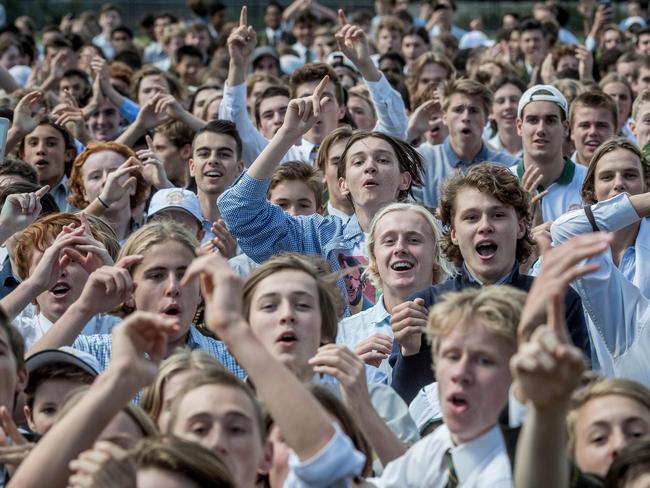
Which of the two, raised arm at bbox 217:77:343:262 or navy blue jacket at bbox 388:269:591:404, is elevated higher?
raised arm at bbox 217:77:343:262

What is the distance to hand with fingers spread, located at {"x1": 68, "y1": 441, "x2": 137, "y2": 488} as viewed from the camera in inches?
139

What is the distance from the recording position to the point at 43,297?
6594 mm

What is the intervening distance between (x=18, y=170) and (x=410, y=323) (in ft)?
10.8

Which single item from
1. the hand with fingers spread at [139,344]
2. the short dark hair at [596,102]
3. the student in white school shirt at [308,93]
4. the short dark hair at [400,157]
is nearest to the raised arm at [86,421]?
the hand with fingers spread at [139,344]

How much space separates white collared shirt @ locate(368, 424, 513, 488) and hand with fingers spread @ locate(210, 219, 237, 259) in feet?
11.1

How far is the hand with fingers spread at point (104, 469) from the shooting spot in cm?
354

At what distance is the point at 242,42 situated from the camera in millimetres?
9688

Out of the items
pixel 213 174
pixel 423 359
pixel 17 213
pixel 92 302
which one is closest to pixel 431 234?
pixel 423 359

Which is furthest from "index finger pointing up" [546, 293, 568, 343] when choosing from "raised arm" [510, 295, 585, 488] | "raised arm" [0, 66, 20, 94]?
"raised arm" [0, 66, 20, 94]

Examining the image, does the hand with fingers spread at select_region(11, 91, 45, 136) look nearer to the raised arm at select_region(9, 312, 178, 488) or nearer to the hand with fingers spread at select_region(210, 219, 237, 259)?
the hand with fingers spread at select_region(210, 219, 237, 259)

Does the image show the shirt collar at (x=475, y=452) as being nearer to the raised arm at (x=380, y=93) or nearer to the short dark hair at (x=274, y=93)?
the raised arm at (x=380, y=93)

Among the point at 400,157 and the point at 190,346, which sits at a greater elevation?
the point at 400,157

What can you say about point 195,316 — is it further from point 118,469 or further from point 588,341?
point 118,469

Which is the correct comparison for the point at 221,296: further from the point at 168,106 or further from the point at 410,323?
the point at 168,106
